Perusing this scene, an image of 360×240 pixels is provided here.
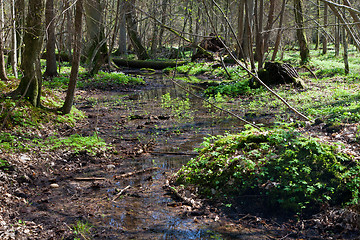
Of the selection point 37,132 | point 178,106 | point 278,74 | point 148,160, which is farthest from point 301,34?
point 37,132

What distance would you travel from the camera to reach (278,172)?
199 inches

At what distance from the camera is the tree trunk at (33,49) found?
787cm

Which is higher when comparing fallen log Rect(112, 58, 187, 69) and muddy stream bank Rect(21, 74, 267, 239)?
fallen log Rect(112, 58, 187, 69)

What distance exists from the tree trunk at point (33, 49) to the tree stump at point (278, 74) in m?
10.3

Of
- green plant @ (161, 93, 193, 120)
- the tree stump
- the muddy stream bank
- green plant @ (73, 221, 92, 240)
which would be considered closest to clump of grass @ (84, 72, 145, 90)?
green plant @ (161, 93, 193, 120)

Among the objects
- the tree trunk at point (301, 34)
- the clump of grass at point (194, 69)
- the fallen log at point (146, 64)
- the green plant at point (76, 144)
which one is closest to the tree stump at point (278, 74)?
the tree trunk at point (301, 34)

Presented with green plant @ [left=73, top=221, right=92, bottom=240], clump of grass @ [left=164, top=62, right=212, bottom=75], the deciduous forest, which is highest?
clump of grass @ [left=164, top=62, right=212, bottom=75]

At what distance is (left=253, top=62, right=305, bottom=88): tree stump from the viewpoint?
14.7m

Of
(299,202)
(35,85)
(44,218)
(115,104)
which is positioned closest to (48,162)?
(44,218)

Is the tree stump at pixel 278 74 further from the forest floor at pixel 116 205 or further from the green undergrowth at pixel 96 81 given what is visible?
the forest floor at pixel 116 205

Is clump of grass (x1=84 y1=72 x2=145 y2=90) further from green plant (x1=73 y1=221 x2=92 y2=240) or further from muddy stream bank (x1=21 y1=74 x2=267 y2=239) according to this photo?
green plant (x1=73 y1=221 x2=92 y2=240)

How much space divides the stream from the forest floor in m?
0.02

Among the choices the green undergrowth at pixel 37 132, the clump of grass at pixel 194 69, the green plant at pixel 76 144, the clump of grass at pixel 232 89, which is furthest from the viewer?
the clump of grass at pixel 194 69

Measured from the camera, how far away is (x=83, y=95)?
14656mm
